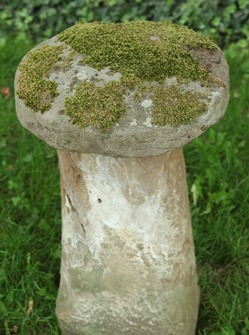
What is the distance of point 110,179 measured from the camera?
6.53 feet

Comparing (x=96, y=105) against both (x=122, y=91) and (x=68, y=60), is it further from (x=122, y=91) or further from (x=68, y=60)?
(x=68, y=60)

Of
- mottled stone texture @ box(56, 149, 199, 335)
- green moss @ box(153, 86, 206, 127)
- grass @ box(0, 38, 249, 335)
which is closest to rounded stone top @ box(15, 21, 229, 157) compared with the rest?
green moss @ box(153, 86, 206, 127)

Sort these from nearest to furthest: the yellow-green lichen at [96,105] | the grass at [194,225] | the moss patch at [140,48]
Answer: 1. the yellow-green lichen at [96,105]
2. the moss patch at [140,48]
3. the grass at [194,225]

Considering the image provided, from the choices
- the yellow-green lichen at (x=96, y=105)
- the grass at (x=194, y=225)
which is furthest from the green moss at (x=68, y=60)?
the grass at (x=194, y=225)

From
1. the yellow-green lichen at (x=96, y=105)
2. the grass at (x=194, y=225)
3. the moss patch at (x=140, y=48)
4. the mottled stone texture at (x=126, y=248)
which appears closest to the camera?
the yellow-green lichen at (x=96, y=105)

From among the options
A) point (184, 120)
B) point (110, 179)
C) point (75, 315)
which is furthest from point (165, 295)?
point (184, 120)

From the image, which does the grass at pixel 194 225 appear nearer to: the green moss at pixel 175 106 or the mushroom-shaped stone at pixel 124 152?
the mushroom-shaped stone at pixel 124 152

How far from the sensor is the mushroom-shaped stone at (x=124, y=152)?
1.77 metres

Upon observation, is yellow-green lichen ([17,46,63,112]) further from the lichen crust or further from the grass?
the grass

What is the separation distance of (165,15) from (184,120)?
10.4 ft

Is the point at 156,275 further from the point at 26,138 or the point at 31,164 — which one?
the point at 26,138

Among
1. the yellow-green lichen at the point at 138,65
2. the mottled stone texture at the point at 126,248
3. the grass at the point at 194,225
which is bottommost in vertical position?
the grass at the point at 194,225

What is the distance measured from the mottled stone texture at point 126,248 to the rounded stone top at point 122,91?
21 centimetres

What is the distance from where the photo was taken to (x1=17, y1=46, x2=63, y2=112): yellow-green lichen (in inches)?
72.0
